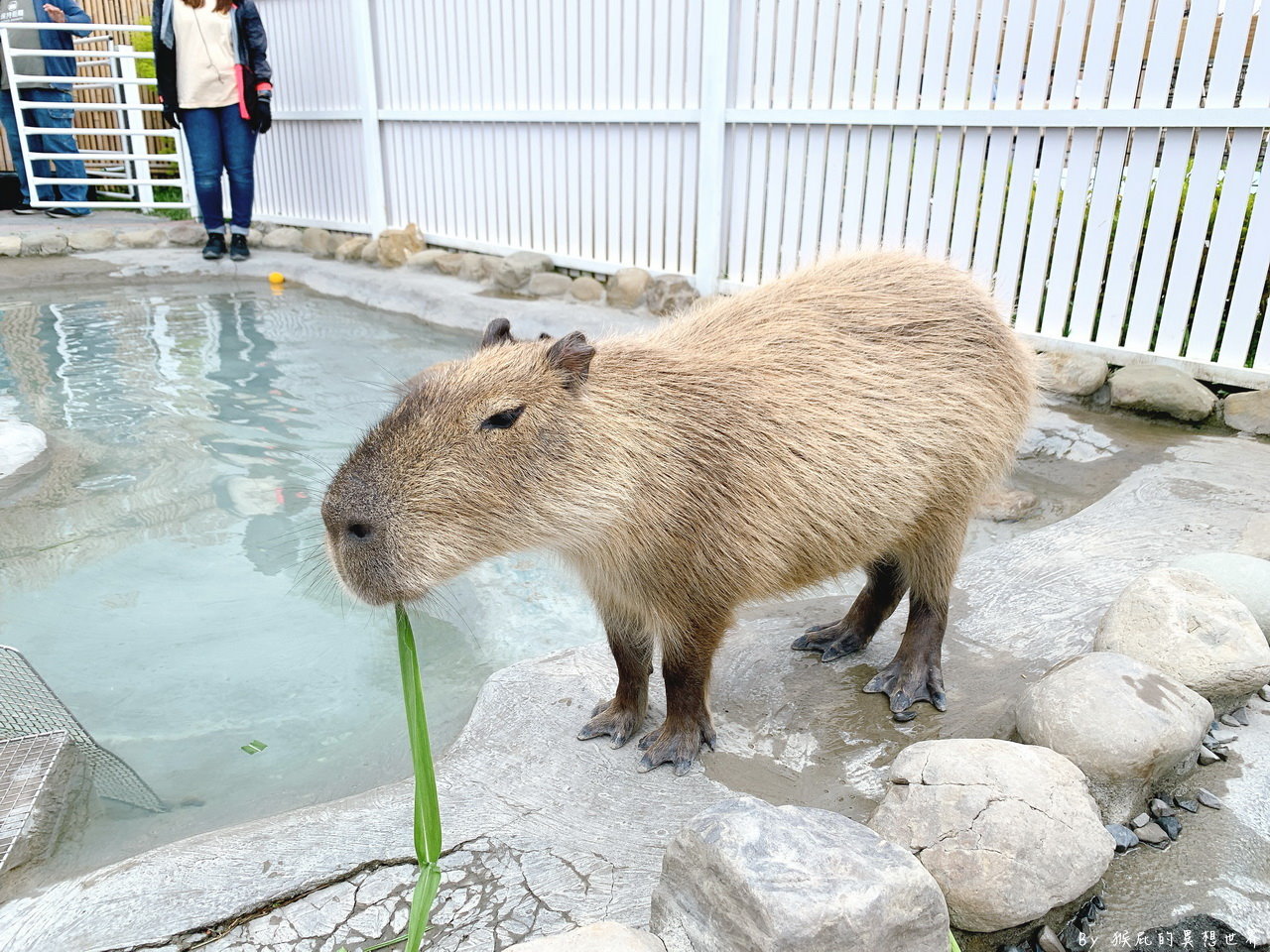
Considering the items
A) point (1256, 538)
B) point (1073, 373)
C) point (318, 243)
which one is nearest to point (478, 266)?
point (318, 243)

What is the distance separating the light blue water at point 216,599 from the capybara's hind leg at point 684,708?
571mm

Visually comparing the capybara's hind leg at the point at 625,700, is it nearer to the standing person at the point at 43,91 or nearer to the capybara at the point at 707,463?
the capybara at the point at 707,463

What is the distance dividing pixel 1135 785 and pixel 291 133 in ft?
30.3

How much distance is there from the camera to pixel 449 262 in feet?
25.0

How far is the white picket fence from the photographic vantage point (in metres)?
4.30

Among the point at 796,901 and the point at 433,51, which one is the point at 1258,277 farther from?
the point at 433,51

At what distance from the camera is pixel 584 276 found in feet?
22.3

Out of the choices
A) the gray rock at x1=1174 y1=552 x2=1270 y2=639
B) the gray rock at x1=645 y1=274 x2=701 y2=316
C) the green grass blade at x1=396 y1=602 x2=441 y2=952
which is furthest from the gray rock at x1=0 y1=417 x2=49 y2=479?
the gray rock at x1=1174 y1=552 x2=1270 y2=639

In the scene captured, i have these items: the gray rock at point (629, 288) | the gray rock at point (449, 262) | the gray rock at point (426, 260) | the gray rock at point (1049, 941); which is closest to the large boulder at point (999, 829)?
the gray rock at point (1049, 941)

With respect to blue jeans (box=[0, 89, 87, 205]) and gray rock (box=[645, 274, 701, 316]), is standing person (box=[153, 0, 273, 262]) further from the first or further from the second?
gray rock (box=[645, 274, 701, 316])

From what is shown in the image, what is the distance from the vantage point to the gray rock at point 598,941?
59.4 inches

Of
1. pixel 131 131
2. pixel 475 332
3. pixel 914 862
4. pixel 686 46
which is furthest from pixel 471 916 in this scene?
pixel 131 131

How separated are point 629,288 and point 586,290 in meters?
0.42

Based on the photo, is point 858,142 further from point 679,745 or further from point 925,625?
point 679,745
